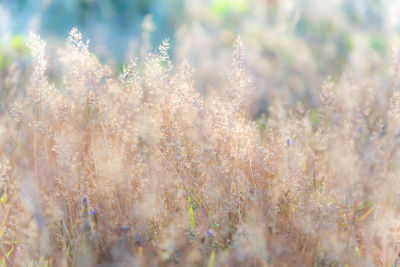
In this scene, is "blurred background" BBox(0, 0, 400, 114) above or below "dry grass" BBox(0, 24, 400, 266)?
above

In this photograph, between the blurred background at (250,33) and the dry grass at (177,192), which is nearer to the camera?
the dry grass at (177,192)

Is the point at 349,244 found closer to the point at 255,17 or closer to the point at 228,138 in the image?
the point at 228,138

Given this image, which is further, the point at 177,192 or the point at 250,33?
the point at 250,33

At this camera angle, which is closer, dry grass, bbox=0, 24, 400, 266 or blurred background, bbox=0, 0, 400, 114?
dry grass, bbox=0, 24, 400, 266

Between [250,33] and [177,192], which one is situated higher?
[250,33]
